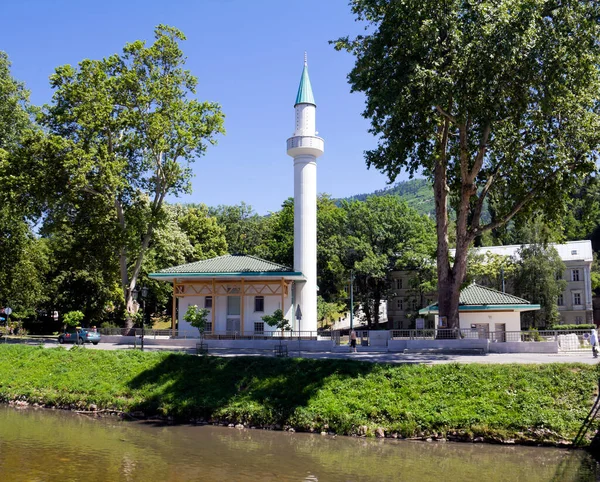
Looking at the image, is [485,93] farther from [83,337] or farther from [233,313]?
[83,337]

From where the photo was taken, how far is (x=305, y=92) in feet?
141

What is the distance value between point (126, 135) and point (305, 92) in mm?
13285

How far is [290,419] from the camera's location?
21.1 m

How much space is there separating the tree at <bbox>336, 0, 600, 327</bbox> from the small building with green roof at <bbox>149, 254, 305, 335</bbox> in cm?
1279

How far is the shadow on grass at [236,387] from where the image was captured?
22.0m

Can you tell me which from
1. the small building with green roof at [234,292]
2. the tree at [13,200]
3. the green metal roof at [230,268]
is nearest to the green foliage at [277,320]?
the small building with green roof at [234,292]

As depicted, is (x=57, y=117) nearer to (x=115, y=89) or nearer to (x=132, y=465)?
(x=115, y=89)

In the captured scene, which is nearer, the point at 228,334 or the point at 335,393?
the point at 335,393

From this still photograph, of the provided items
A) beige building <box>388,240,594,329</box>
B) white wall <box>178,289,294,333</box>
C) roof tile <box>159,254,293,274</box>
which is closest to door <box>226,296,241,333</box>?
white wall <box>178,289,294,333</box>

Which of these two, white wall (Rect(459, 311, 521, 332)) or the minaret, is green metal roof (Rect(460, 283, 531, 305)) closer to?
white wall (Rect(459, 311, 521, 332))

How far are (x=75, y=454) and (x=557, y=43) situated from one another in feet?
79.5

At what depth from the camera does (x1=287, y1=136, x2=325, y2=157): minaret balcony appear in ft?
138

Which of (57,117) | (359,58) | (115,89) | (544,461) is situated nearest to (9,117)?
(57,117)

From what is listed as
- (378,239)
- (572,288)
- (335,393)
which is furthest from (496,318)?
(572,288)
